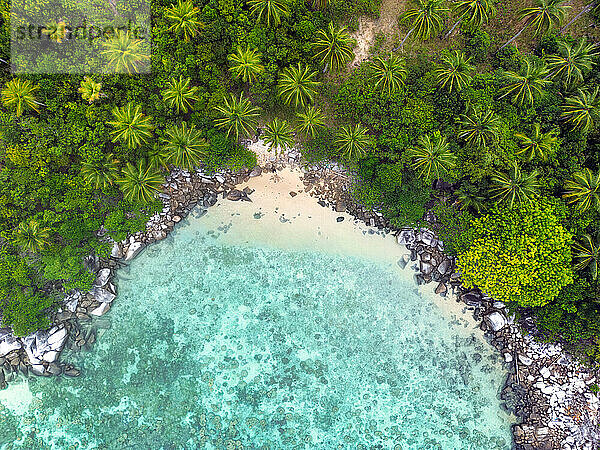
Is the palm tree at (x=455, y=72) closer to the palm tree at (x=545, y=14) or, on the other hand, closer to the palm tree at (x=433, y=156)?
the palm tree at (x=433, y=156)

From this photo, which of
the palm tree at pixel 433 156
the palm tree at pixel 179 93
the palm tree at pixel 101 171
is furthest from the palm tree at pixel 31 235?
the palm tree at pixel 433 156

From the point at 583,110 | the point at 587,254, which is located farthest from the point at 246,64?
the point at 587,254

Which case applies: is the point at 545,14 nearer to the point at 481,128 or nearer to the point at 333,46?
the point at 481,128

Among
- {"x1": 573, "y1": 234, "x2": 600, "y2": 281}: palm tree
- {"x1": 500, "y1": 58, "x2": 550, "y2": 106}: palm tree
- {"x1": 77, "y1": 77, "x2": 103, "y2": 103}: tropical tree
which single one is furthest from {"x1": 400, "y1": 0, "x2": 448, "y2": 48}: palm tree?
{"x1": 77, "y1": 77, "x2": 103, "y2": 103}: tropical tree

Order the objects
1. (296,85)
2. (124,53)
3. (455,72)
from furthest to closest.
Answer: (455,72)
(296,85)
(124,53)

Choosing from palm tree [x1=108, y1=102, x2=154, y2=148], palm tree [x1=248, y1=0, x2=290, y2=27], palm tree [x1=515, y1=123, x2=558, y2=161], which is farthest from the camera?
palm tree [x1=515, y1=123, x2=558, y2=161]

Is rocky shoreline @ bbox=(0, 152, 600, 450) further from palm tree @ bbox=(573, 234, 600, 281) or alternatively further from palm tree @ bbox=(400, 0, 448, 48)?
palm tree @ bbox=(400, 0, 448, 48)
